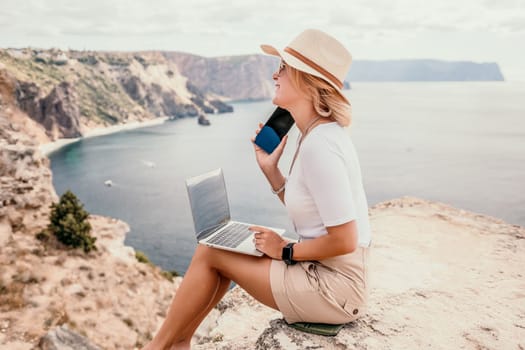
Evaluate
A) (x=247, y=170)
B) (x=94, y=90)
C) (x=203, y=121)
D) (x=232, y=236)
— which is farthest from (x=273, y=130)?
(x=94, y=90)

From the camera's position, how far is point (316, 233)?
2.59 meters

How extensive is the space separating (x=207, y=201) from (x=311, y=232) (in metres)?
0.94

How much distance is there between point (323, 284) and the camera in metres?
2.57

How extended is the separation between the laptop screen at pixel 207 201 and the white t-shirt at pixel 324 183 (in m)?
0.78

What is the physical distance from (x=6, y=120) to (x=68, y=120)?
3174 inches

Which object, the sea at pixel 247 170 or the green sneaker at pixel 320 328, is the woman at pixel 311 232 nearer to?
the green sneaker at pixel 320 328

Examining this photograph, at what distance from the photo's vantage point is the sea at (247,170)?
48312mm

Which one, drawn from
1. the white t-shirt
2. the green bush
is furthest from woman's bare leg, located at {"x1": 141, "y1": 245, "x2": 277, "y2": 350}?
the green bush

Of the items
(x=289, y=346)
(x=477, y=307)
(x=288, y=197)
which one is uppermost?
(x=288, y=197)

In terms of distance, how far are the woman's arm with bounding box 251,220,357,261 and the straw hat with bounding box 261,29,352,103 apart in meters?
0.81

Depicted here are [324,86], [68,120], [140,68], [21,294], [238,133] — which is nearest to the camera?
[324,86]

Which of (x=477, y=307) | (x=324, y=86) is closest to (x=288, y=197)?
(x=324, y=86)

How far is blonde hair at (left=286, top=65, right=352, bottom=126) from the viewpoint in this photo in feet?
8.16

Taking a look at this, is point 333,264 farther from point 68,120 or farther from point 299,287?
point 68,120
